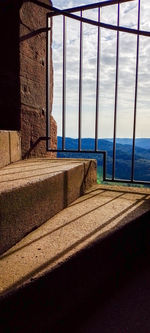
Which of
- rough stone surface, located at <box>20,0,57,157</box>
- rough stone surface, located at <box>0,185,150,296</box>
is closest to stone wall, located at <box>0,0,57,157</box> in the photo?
rough stone surface, located at <box>20,0,57,157</box>

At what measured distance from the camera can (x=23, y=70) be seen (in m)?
2.38

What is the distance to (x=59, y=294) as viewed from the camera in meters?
1.17

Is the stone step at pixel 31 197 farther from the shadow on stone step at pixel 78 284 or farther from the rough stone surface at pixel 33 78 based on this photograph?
the rough stone surface at pixel 33 78

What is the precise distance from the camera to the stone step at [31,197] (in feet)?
4.11

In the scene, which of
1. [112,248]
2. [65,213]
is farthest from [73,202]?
[112,248]

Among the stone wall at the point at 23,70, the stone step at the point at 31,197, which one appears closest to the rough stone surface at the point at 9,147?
the stone wall at the point at 23,70

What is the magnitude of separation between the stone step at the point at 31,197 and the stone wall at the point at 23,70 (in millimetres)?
738

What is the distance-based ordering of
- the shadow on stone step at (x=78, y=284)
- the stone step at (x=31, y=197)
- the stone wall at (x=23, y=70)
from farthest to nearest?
the stone wall at (x=23, y=70), the stone step at (x=31, y=197), the shadow on stone step at (x=78, y=284)

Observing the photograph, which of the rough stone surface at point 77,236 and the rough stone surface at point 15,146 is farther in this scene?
the rough stone surface at point 15,146

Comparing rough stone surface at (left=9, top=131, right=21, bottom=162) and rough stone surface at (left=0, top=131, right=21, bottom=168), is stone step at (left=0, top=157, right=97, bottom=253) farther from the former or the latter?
rough stone surface at (left=9, top=131, right=21, bottom=162)

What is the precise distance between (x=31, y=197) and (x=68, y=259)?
0.42 meters

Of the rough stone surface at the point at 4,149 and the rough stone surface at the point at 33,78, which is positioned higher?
the rough stone surface at the point at 33,78

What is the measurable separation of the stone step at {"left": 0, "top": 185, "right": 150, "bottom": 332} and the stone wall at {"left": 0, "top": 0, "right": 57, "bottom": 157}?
0.97 meters

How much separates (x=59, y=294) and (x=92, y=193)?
116cm
